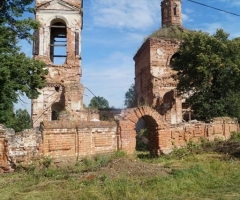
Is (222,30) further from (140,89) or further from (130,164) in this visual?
(130,164)

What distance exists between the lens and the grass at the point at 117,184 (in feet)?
19.0

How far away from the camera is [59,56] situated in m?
20.1

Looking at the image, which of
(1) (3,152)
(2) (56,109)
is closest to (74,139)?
(1) (3,152)

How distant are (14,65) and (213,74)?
11058 millimetres

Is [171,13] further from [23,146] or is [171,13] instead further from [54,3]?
[23,146]

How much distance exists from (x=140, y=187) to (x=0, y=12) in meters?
10.5

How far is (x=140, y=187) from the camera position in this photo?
6.13m

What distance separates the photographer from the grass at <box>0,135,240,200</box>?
5797 mm

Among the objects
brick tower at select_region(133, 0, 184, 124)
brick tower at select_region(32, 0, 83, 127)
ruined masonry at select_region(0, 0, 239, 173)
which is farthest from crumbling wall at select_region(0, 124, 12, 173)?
brick tower at select_region(133, 0, 184, 124)

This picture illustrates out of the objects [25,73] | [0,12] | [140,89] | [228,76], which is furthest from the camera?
[140,89]

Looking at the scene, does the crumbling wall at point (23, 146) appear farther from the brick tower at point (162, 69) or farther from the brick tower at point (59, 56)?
the brick tower at point (162, 69)

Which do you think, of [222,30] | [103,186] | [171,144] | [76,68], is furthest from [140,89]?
[103,186]

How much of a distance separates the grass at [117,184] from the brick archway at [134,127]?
1.89m

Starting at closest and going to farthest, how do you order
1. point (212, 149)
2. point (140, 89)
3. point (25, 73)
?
point (212, 149)
point (25, 73)
point (140, 89)
